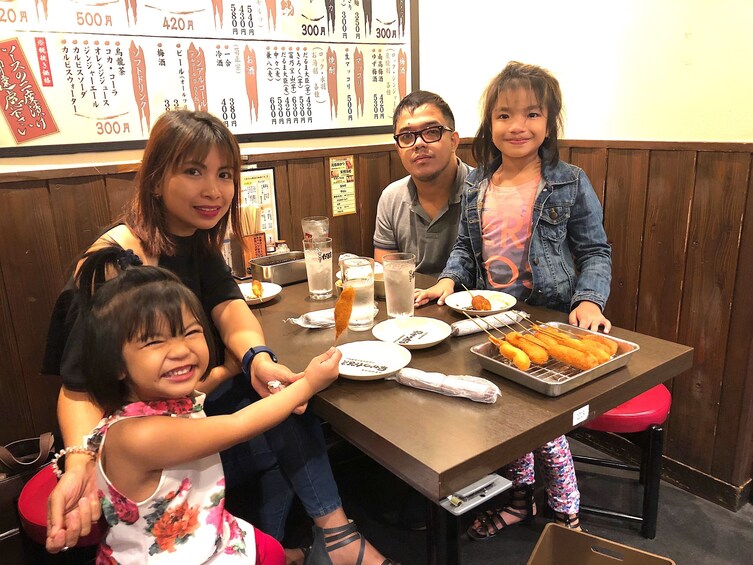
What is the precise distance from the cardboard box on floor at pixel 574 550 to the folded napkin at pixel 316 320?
804mm

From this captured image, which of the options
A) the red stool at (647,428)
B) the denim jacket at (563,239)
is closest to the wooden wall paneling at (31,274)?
the denim jacket at (563,239)

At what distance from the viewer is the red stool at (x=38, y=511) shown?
1.44m

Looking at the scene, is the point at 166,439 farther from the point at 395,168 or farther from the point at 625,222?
the point at 395,168

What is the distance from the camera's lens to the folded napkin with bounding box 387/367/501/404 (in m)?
1.16

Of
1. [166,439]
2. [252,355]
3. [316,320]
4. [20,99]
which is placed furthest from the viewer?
[20,99]

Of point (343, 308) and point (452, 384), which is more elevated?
point (343, 308)

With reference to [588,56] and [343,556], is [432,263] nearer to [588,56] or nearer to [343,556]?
[588,56]

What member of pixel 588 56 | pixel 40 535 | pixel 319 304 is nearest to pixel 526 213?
pixel 319 304

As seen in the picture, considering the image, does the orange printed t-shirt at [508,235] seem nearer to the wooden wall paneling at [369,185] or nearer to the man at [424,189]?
the man at [424,189]

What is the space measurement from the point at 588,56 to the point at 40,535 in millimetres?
2662

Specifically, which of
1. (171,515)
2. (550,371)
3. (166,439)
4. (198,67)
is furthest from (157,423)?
(198,67)

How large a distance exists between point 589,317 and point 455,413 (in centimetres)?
62

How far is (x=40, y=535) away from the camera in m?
1.48

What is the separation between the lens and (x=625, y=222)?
244 cm
